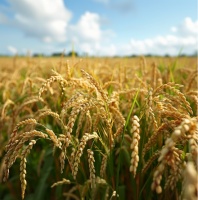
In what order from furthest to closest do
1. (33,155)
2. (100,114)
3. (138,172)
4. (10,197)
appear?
(33,155) < (10,197) < (138,172) < (100,114)

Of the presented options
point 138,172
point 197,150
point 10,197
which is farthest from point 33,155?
point 197,150

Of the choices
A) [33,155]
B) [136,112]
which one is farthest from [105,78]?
[33,155]

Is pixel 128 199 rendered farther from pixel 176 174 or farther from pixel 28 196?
pixel 176 174

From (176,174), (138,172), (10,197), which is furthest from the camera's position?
(10,197)

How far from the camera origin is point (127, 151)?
197cm

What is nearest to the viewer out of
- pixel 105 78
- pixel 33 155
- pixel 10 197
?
pixel 10 197

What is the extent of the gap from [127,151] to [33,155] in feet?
3.60

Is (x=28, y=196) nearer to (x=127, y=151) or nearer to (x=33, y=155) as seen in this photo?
(x=33, y=155)

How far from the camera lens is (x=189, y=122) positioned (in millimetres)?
823

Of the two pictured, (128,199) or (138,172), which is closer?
(138,172)

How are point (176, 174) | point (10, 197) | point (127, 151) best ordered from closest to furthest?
point (176, 174) → point (127, 151) → point (10, 197)

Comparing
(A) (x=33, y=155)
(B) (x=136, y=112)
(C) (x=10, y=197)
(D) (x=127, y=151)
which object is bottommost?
(C) (x=10, y=197)

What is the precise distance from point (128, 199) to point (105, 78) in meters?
1.47

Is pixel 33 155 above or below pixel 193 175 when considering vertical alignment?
below
